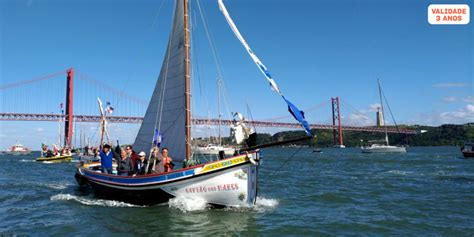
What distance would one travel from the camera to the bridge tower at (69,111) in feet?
252

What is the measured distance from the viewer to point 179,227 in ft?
38.0

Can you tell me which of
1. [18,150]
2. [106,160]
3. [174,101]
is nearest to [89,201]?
[106,160]

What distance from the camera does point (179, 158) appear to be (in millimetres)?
15930

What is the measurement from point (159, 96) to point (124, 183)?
4385 millimetres

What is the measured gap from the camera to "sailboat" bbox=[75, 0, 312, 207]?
43.3ft

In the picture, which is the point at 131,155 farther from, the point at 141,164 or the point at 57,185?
the point at 57,185

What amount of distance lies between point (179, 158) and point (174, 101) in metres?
2.39

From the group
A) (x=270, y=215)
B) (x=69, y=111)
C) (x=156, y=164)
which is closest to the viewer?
(x=270, y=215)

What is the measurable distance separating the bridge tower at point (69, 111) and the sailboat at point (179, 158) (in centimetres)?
6127

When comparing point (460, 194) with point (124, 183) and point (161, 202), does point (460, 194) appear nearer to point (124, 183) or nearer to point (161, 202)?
point (161, 202)

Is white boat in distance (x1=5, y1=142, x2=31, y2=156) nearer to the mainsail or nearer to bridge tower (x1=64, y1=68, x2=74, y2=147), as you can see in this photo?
→ bridge tower (x1=64, y1=68, x2=74, y2=147)

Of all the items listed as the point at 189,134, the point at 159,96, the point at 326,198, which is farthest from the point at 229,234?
the point at 159,96

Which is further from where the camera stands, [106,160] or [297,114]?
[106,160]

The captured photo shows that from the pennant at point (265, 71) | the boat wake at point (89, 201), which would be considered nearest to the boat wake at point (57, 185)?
the boat wake at point (89, 201)
